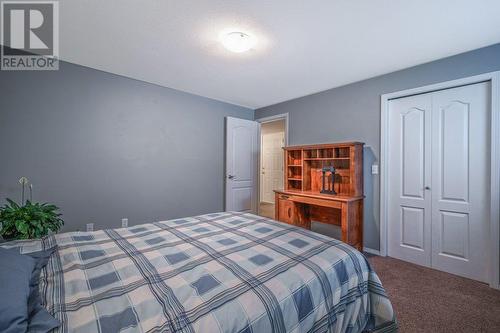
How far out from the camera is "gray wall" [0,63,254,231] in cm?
240

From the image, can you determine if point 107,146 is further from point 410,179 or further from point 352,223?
point 410,179

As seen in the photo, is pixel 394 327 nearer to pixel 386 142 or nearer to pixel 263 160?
pixel 386 142

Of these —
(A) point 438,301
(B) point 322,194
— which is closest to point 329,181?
(B) point 322,194

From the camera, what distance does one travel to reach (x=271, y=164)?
685 centimetres

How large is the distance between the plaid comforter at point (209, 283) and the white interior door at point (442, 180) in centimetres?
175

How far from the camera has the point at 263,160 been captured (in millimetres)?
7078

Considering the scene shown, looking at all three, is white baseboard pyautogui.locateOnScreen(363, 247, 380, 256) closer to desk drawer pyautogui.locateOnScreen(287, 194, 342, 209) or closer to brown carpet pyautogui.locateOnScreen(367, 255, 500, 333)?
brown carpet pyautogui.locateOnScreen(367, 255, 500, 333)

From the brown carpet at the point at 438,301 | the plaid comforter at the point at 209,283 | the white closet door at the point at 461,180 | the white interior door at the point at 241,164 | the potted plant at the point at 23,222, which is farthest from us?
the white interior door at the point at 241,164

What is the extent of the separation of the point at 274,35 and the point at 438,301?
2816mm

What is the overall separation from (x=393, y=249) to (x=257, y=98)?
3.10 meters

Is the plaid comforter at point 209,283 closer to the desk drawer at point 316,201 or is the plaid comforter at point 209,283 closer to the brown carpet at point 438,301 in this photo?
the brown carpet at point 438,301

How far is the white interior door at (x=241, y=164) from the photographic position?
13.4ft

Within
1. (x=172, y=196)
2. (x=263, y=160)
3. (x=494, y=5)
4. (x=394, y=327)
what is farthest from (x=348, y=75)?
(x=263, y=160)

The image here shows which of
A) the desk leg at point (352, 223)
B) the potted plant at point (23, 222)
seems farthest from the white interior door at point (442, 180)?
the potted plant at point (23, 222)
